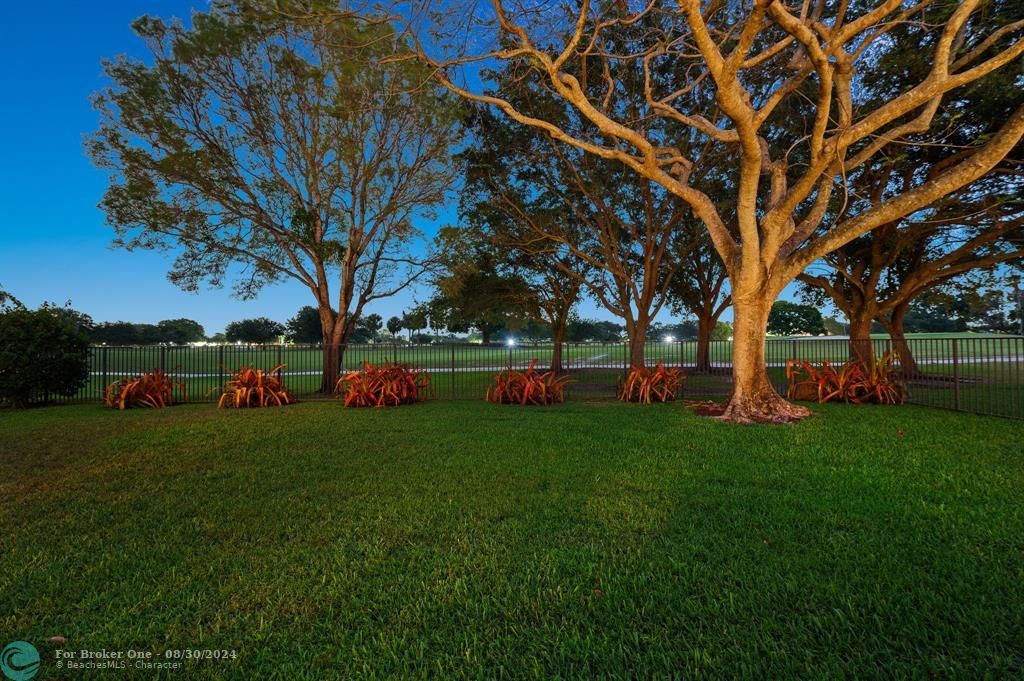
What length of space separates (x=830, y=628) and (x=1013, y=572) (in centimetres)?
142

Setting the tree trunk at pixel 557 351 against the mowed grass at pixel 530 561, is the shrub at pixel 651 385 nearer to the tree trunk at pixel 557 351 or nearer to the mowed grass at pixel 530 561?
the mowed grass at pixel 530 561

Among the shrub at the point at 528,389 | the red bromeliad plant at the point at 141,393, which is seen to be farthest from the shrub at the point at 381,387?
the red bromeliad plant at the point at 141,393

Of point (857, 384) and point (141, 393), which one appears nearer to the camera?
point (857, 384)

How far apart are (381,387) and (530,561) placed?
8312 mm

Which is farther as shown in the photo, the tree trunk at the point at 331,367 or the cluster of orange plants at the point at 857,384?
the tree trunk at the point at 331,367

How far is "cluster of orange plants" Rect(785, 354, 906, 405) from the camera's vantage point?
32.0 feet

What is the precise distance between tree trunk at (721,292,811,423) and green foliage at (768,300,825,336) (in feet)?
210

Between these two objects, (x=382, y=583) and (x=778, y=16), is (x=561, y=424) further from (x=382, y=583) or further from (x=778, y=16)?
(x=778, y=16)

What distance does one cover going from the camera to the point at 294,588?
2.38 m

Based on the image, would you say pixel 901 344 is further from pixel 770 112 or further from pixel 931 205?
pixel 770 112

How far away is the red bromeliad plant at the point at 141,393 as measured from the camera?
1038 centimetres

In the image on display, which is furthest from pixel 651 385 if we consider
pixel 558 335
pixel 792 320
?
pixel 792 320

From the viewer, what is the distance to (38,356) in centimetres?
1062

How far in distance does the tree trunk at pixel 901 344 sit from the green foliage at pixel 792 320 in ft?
165
